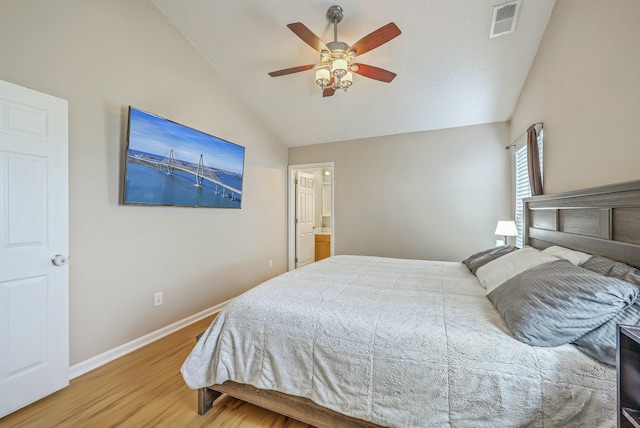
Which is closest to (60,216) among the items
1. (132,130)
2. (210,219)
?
(132,130)

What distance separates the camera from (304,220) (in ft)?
16.3

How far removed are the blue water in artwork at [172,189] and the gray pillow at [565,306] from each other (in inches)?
109

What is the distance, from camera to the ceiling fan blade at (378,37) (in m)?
1.79

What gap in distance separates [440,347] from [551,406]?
1.31ft

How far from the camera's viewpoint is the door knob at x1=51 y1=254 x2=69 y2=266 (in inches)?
67.7

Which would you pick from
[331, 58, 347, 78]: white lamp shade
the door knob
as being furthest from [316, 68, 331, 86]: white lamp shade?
the door knob

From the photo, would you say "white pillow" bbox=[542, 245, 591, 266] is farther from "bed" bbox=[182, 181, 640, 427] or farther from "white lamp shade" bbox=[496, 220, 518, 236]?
"white lamp shade" bbox=[496, 220, 518, 236]

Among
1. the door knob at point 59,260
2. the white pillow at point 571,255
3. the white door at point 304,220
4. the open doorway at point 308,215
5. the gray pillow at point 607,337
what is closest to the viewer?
the gray pillow at point 607,337

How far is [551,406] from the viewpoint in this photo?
3.13 feet

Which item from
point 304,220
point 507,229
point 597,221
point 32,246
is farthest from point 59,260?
point 507,229

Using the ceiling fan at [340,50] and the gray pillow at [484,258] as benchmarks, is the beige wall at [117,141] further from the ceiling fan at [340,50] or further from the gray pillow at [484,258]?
the gray pillow at [484,258]

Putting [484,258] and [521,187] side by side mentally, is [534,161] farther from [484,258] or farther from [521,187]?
[484,258]

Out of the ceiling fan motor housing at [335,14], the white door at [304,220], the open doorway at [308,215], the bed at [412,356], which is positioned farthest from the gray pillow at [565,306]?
the white door at [304,220]

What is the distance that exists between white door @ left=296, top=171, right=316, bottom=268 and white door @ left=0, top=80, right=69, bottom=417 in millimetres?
3266
